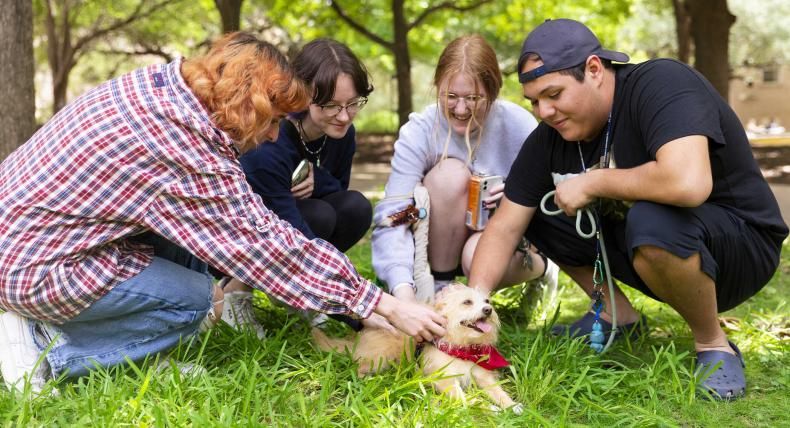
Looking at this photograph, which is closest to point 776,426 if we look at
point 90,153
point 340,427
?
point 340,427

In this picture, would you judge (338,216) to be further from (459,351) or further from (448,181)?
(459,351)

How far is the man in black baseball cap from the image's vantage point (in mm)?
2637

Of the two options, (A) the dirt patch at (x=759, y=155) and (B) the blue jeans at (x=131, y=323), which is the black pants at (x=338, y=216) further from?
(A) the dirt patch at (x=759, y=155)

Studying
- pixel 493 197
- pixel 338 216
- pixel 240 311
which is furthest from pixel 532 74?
pixel 240 311

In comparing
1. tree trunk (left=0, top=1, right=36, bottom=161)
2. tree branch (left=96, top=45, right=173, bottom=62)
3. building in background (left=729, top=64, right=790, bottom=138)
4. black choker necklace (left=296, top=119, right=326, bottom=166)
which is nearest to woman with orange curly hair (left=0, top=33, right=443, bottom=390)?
black choker necklace (left=296, top=119, right=326, bottom=166)

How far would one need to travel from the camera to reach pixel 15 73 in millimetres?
4535

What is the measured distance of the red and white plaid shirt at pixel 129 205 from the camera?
2424mm

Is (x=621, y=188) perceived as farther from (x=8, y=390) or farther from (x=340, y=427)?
(x=8, y=390)

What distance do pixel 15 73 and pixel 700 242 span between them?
13.4 feet

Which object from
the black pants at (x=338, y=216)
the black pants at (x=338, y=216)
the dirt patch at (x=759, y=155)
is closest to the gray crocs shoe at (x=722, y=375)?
the black pants at (x=338, y=216)

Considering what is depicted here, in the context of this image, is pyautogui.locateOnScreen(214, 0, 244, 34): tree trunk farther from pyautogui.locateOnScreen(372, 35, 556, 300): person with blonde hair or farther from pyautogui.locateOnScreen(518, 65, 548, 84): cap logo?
pyautogui.locateOnScreen(518, 65, 548, 84): cap logo

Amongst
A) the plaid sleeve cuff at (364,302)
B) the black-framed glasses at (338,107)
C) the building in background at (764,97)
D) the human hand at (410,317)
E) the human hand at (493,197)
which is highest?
the black-framed glasses at (338,107)

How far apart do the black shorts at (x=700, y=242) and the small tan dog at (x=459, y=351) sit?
2.10 feet

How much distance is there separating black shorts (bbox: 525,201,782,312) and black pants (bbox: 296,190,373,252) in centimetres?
112
